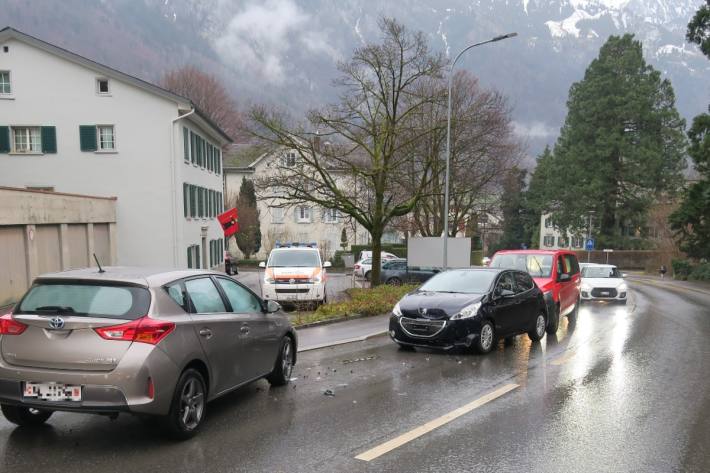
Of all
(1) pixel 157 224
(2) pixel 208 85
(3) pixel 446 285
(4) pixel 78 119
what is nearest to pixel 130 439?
(3) pixel 446 285

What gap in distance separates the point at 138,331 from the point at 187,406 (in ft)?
2.90

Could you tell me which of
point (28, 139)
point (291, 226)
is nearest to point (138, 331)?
point (28, 139)

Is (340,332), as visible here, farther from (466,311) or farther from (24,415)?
(24,415)

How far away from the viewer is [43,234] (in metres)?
21.5

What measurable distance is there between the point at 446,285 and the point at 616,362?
3.01 m

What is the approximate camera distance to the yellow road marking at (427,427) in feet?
17.4

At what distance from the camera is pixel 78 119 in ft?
99.3

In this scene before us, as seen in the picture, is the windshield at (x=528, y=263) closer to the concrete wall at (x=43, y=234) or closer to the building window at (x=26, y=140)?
the concrete wall at (x=43, y=234)

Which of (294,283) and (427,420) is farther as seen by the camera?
(294,283)

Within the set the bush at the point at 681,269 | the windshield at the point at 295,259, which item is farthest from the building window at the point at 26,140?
the bush at the point at 681,269

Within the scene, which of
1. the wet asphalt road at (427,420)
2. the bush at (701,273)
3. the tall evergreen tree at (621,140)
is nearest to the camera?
the wet asphalt road at (427,420)

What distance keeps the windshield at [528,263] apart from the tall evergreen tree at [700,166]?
19179 millimetres

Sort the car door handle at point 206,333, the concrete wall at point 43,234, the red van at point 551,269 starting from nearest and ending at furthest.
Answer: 1. the car door handle at point 206,333
2. the red van at point 551,269
3. the concrete wall at point 43,234

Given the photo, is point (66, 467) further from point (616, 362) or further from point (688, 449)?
point (616, 362)
